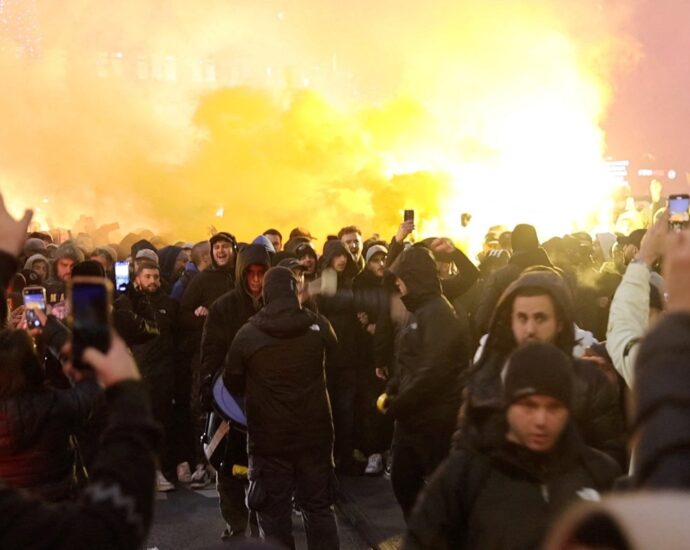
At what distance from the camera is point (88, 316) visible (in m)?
2.25

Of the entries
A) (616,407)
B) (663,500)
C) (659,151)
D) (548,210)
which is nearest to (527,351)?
(616,407)

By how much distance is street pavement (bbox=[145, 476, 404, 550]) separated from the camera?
280 inches

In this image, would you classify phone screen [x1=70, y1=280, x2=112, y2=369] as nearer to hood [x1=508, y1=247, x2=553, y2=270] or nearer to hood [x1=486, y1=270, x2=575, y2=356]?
hood [x1=486, y1=270, x2=575, y2=356]

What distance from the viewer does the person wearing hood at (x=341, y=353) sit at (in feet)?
29.7

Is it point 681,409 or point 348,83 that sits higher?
point 348,83

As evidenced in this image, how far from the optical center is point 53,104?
99.5ft

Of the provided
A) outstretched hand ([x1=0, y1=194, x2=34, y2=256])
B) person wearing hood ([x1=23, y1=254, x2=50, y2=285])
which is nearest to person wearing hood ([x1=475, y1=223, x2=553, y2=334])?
outstretched hand ([x1=0, y1=194, x2=34, y2=256])

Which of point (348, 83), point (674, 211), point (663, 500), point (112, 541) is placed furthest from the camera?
point (348, 83)

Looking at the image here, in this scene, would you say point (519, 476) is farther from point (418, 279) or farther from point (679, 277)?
point (418, 279)

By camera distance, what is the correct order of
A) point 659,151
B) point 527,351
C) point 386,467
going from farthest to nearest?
point 659,151, point 386,467, point 527,351

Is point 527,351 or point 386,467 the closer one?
point 527,351

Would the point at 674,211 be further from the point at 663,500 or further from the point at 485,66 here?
the point at 485,66

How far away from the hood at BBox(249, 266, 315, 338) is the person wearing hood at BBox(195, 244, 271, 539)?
1073 millimetres

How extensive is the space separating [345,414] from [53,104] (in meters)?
23.6
